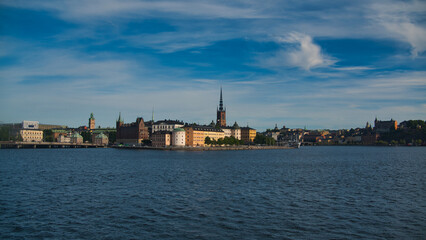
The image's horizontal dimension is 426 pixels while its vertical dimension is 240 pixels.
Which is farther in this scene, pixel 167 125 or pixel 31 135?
pixel 31 135

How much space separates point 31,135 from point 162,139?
3102 inches

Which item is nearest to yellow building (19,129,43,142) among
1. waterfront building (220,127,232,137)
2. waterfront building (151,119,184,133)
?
waterfront building (151,119,184,133)

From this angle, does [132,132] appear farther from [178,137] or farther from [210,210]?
[210,210]

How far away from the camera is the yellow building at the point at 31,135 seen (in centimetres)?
17812

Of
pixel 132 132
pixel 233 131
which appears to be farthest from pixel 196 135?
pixel 233 131

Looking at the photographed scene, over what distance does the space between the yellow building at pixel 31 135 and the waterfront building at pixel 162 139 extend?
7082cm

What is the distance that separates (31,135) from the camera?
18400 centimetres

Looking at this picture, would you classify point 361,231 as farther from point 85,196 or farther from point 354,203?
point 85,196

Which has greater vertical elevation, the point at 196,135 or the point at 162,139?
the point at 196,135

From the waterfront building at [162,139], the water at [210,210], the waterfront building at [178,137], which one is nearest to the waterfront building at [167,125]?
the waterfront building at [162,139]

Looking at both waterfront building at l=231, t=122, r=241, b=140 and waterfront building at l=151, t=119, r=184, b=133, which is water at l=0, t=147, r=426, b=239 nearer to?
waterfront building at l=151, t=119, r=184, b=133

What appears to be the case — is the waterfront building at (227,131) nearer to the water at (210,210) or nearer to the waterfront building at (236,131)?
the waterfront building at (236,131)

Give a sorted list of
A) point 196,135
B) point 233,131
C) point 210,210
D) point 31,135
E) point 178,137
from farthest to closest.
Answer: point 233,131 → point 31,135 → point 196,135 → point 178,137 → point 210,210

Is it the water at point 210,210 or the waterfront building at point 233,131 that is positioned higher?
the waterfront building at point 233,131
